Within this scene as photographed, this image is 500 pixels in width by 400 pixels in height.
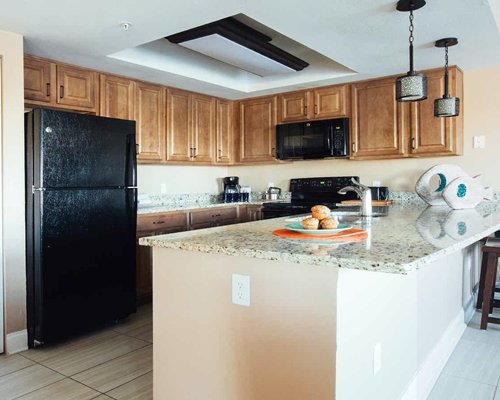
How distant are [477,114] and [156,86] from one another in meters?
3.08

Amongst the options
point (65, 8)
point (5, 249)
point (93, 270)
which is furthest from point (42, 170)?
point (65, 8)

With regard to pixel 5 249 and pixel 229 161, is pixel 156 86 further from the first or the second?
pixel 5 249

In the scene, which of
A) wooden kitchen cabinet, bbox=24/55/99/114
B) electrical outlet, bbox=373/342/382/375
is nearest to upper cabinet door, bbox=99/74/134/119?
wooden kitchen cabinet, bbox=24/55/99/114

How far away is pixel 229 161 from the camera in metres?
5.12

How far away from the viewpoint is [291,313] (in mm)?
1384

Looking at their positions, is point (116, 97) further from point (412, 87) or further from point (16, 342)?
point (412, 87)

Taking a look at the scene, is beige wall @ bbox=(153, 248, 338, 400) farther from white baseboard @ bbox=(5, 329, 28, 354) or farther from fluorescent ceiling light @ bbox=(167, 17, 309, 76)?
fluorescent ceiling light @ bbox=(167, 17, 309, 76)

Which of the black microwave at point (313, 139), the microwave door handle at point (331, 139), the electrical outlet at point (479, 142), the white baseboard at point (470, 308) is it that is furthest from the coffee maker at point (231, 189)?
the white baseboard at point (470, 308)

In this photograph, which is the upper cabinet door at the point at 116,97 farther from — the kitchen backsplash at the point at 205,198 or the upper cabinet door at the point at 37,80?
the kitchen backsplash at the point at 205,198

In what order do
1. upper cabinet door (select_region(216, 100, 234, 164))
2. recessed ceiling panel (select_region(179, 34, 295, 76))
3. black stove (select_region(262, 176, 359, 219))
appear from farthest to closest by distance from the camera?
1. upper cabinet door (select_region(216, 100, 234, 164))
2. black stove (select_region(262, 176, 359, 219))
3. recessed ceiling panel (select_region(179, 34, 295, 76))

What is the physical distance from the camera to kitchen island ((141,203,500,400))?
1.31 m

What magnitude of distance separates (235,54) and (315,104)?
133cm

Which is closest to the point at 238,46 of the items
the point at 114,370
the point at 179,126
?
the point at 179,126

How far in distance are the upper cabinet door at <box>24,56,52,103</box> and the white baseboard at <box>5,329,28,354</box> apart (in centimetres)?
171
